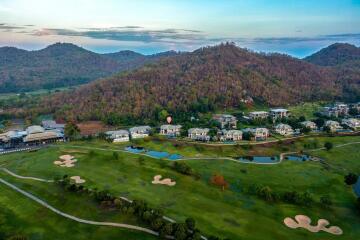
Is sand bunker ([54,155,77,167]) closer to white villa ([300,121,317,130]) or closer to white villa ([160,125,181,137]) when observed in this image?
white villa ([160,125,181,137])

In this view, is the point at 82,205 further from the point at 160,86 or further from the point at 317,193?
the point at 160,86

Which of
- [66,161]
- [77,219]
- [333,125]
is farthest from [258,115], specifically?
[77,219]

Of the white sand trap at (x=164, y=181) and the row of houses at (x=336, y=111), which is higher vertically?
the white sand trap at (x=164, y=181)

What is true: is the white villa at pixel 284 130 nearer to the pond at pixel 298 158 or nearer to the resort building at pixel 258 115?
the resort building at pixel 258 115

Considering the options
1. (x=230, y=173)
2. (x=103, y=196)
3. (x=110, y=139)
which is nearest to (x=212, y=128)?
(x=110, y=139)

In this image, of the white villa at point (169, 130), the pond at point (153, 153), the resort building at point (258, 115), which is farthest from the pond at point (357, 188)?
the resort building at point (258, 115)
